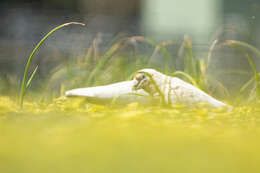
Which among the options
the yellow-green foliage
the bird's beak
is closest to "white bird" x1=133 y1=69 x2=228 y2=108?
the bird's beak

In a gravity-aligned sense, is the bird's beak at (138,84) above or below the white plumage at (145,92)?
above

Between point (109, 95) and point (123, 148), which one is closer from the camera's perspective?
point (123, 148)

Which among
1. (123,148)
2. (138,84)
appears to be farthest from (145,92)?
(123,148)

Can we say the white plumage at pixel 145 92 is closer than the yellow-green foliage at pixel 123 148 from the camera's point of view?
No

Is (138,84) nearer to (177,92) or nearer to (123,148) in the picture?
(177,92)

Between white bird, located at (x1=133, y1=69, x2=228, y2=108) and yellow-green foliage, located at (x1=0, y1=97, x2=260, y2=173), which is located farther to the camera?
white bird, located at (x1=133, y1=69, x2=228, y2=108)

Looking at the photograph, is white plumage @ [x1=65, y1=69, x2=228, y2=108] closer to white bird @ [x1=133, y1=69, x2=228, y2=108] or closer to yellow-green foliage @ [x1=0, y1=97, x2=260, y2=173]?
white bird @ [x1=133, y1=69, x2=228, y2=108]

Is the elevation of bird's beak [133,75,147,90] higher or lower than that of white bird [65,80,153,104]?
higher

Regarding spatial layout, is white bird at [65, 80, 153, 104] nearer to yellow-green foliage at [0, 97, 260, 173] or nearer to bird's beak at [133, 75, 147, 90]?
bird's beak at [133, 75, 147, 90]

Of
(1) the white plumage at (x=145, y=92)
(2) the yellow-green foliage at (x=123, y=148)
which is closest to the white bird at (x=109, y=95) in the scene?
(1) the white plumage at (x=145, y=92)

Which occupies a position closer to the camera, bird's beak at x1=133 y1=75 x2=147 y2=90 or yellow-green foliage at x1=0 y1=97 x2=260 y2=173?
yellow-green foliage at x1=0 y1=97 x2=260 y2=173

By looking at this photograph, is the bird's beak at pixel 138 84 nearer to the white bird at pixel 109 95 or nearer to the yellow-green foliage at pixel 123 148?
the white bird at pixel 109 95

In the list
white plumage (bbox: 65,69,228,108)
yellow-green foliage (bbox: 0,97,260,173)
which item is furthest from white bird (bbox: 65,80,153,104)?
yellow-green foliage (bbox: 0,97,260,173)
